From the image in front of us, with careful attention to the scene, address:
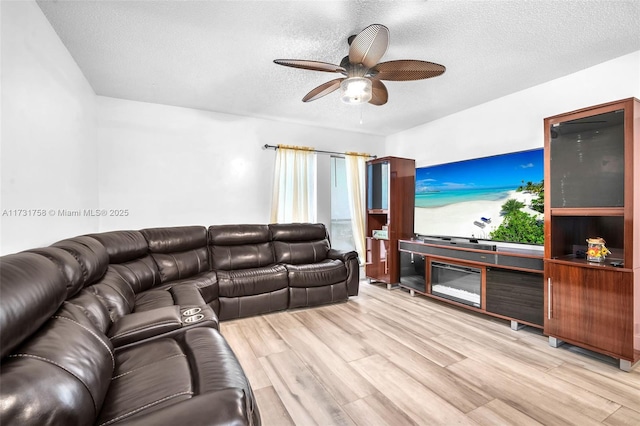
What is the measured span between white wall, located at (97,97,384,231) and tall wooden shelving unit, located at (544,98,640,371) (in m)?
3.28

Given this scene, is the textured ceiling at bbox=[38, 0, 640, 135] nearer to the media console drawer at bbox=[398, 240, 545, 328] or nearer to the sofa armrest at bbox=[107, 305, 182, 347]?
the media console drawer at bbox=[398, 240, 545, 328]

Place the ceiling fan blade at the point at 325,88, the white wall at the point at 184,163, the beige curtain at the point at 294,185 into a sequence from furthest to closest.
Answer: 1. the beige curtain at the point at 294,185
2. the white wall at the point at 184,163
3. the ceiling fan blade at the point at 325,88

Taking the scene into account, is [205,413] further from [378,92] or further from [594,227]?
[594,227]

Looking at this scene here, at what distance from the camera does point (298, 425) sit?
1535 millimetres

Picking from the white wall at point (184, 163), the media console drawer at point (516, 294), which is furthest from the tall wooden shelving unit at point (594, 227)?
the white wall at point (184, 163)

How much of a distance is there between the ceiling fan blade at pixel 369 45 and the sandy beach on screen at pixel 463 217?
2.19 metres

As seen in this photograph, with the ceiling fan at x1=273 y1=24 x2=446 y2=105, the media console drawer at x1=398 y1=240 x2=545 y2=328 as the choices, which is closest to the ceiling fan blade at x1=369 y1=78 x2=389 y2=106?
the ceiling fan at x1=273 y1=24 x2=446 y2=105

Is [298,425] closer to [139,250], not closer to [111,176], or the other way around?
[139,250]

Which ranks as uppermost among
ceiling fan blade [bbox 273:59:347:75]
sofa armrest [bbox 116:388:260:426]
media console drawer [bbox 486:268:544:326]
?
ceiling fan blade [bbox 273:59:347:75]

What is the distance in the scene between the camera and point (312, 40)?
2248 mm

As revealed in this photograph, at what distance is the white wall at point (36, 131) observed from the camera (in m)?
1.55

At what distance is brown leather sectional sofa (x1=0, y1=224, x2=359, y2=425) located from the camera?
0.81 m

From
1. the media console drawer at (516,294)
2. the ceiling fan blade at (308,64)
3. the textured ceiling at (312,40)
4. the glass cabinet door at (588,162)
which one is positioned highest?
the textured ceiling at (312,40)

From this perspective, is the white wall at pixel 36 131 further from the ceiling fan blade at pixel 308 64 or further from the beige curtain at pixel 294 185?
the beige curtain at pixel 294 185
